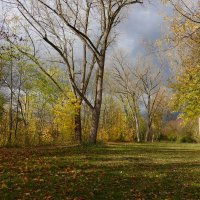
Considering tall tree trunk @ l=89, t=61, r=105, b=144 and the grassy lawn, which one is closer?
the grassy lawn

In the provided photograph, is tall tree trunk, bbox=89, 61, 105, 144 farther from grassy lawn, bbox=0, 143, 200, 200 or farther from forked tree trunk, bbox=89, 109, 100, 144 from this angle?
grassy lawn, bbox=0, 143, 200, 200

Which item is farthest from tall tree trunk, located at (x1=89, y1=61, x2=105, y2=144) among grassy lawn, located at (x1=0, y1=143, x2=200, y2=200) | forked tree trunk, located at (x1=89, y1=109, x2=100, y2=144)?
grassy lawn, located at (x1=0, y1=143, x2=200, y2=200)

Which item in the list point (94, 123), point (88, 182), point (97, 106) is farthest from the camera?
point (94, 123)

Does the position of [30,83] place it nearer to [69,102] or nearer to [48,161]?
[69,102]

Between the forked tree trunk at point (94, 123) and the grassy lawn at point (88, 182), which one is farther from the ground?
the forked tree trunk at point (94, 123)

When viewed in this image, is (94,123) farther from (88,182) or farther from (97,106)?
(88,182)

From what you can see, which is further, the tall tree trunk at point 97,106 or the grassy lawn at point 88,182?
the tall tree trunk at point 97,106

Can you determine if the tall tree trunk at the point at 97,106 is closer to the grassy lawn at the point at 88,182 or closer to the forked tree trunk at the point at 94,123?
the forked tree trunk at the point at 94,123

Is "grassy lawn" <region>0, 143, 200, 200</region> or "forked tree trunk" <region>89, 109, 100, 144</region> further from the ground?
"forked tree trunk" <region>89, 109, 100, 144</region>

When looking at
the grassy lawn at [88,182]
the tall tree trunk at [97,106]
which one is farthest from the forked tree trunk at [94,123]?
the grassy lawn at [88,182]

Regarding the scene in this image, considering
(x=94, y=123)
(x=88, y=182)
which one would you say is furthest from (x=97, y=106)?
(x=88, y=182)

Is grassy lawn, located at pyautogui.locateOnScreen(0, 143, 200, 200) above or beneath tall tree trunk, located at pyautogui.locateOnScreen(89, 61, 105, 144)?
beneath

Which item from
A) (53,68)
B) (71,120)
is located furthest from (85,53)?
(53,68)

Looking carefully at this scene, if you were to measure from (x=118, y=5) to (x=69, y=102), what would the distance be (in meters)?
8.53
